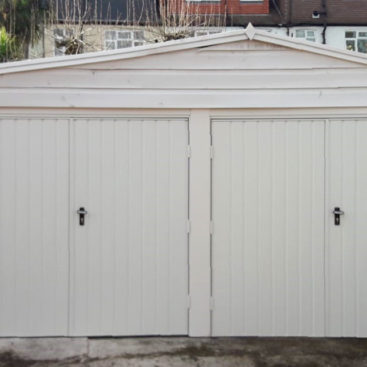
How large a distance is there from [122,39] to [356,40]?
8.39 metres

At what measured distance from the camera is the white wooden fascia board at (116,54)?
433 cm

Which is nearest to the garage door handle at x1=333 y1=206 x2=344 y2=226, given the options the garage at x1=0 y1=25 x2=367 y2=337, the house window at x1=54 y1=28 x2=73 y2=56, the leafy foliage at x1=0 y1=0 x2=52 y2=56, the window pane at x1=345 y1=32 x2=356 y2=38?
the garage at x1=0 y1=25 x2=367 y2=337

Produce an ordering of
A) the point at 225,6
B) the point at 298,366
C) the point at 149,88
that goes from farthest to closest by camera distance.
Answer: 1. the point at 225,6
2. the point at 149,88
3. the point at 298,366

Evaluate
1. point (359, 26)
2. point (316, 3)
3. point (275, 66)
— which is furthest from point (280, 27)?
point (275, 66)

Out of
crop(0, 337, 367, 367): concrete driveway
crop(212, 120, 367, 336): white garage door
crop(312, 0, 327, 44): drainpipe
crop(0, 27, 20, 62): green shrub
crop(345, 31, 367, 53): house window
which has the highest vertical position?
crop(312, 0, 327, 44): drainpipe

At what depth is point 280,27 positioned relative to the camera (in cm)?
1883

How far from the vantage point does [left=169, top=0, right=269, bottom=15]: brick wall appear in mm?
16125

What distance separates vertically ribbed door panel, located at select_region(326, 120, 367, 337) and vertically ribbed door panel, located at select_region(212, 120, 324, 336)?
0.09 meters

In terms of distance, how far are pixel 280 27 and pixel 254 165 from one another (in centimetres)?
1550

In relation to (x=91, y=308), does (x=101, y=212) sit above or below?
above

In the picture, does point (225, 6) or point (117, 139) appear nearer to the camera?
point (117, 139)

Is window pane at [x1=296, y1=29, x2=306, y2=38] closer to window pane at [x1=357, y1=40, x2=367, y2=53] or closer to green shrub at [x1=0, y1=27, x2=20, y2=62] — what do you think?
window pane at [x1=357, y1=40, x2=367, y2=53]

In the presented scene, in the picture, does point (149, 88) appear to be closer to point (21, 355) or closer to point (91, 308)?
point (91, 308)

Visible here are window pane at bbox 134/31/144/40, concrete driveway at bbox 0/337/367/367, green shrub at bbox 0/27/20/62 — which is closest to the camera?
concrete driveway at bbox 0/337/367/367
